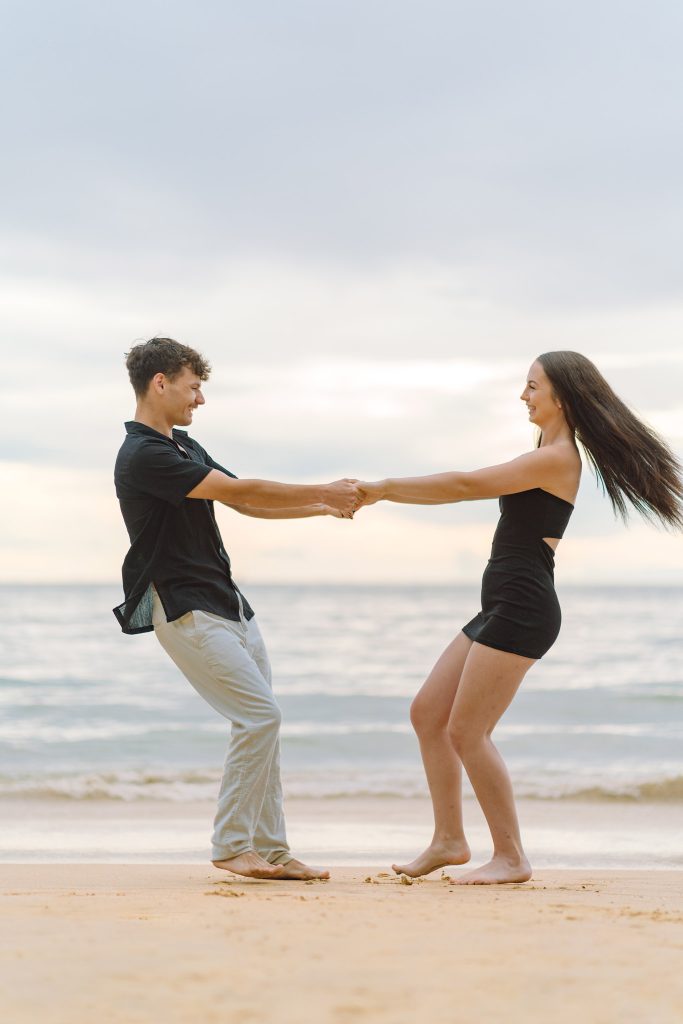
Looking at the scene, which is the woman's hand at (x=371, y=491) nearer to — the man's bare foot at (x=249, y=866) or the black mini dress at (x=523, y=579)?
the black mini dress at (x=523, y=579)

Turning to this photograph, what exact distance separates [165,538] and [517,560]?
1.51 m

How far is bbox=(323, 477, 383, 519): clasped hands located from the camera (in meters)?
5.04

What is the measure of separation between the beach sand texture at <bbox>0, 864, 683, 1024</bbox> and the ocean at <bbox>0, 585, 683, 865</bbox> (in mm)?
3492

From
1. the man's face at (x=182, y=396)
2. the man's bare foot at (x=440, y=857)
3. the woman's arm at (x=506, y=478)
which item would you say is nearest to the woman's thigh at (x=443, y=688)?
the man's bare foot at (x=440, y=857)

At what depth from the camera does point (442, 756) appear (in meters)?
4.69

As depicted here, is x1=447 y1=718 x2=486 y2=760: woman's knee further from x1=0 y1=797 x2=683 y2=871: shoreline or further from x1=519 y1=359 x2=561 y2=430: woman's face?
x1=0 y1=797 x2=683 y2=871: shoreline

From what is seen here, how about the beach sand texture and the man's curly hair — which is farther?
the man's curly hair

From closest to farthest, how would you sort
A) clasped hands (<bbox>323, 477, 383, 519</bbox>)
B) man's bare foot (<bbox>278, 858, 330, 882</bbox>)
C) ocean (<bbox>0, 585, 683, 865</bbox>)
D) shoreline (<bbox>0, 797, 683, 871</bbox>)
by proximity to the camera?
man's bare foot (<bbox>278, 858, 330, 882</bbox>) → clasped hands (<bbox>323, 477, 383, 519</bbox>) → shoreline (<bbox>0, 797, 683, 871</bbox>) → ocean (<bbox>0, 585, 683, 865</bbox>)

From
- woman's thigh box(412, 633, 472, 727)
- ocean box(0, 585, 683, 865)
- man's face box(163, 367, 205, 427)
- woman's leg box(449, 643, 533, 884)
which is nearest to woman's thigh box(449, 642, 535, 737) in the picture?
A: woman's leg box(449, 643, 533, 884)

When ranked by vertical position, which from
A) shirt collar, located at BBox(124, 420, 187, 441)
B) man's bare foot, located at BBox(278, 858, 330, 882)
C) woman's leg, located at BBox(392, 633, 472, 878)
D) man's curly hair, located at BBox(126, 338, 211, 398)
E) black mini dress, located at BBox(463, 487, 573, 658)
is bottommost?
man's bare foot, located at BBox(278, 858, 330, 882)

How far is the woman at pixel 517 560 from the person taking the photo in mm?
4449

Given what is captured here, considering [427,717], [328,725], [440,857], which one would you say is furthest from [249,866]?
[328,725]

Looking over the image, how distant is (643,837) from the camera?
7277 mm

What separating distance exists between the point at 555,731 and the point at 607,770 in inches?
119
